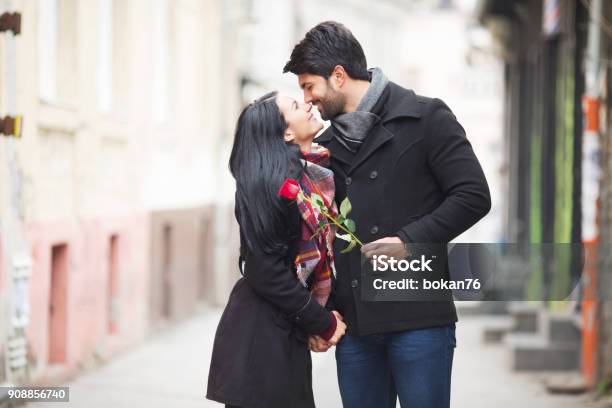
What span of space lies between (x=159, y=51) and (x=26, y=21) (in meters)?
5.34

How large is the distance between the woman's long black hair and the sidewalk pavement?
13.1ft

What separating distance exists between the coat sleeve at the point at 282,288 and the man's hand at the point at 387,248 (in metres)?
0.24

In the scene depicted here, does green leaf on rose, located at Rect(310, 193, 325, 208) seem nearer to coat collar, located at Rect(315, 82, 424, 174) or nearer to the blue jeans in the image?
coat collar, located at Rect(315, 82, 424, 174)

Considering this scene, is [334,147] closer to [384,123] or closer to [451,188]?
[384,123]

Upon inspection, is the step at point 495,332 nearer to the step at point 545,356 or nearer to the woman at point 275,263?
the step at point 545,356

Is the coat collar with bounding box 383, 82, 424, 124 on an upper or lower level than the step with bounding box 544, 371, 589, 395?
upper

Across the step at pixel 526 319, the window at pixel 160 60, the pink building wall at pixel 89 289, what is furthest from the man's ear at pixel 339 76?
the window at pixel 160 60

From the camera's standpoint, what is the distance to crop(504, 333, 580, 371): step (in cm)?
1124

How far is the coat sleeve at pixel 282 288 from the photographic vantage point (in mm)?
4336

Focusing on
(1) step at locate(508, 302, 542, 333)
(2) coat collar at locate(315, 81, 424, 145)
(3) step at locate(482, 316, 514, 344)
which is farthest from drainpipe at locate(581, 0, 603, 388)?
(2) coat collar at locate(315, 81, 424, 145)

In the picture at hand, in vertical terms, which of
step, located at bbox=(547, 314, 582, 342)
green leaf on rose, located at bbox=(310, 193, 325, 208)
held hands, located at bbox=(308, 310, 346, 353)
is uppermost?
green leaf on rose, located at bbox=(310, 193, 325, 208)

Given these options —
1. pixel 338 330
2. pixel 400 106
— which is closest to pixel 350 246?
pixel 338 330

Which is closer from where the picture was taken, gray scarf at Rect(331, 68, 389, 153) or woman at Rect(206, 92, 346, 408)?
woman at Rect(206, 92, 346, 408)

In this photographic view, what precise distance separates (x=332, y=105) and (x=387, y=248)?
1.76ft
